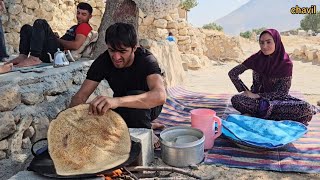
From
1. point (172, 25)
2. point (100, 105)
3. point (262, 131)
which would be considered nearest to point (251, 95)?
point (262, 131)

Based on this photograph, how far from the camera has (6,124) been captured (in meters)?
2.24

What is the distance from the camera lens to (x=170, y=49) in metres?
5.36

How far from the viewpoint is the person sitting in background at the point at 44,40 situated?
10.7 feet

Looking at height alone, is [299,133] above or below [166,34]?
below

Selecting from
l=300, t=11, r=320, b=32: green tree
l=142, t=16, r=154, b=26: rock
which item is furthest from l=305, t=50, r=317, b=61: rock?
l=300, t=11, r=320, b=32: green tree

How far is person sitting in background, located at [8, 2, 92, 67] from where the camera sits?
10.7 ft

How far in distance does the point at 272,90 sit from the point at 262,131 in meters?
0.71

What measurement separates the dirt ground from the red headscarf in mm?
1263

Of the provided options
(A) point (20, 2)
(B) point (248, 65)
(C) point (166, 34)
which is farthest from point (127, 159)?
Result: (C) point (166, 34)

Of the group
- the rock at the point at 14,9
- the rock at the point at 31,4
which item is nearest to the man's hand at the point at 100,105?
the rock at the point at 14,9

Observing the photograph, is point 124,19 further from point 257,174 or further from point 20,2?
point 20,2

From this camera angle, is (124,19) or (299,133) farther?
(124,19)

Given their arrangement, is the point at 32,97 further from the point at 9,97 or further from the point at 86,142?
Result: the point at 86,142

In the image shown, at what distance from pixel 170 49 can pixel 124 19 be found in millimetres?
1693
